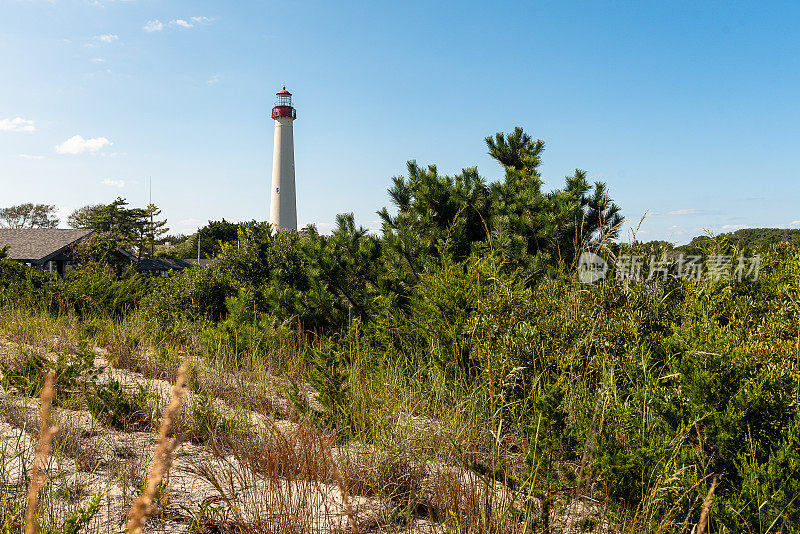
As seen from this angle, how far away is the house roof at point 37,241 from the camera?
88.8 ft

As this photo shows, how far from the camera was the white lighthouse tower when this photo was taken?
37.1m

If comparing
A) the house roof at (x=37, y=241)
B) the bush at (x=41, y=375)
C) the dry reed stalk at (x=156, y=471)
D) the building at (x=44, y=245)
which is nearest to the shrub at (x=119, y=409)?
the bush at (x=41, y=375)

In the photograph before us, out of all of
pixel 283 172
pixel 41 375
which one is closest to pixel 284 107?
pixel 283 172

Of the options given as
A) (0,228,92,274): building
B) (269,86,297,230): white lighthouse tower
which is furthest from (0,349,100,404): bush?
(269,86,297,230): white lighthouse tower

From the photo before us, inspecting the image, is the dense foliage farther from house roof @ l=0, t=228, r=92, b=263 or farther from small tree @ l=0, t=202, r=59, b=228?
small tree @ l=0, t=202, r=59, b=228

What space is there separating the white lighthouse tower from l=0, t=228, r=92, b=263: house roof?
12214mm

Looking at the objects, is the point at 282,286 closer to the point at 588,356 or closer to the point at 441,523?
the point at 588,356

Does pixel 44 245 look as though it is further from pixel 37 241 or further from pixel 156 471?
pixel 156 471

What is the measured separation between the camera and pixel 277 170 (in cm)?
3725

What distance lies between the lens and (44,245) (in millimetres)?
28750

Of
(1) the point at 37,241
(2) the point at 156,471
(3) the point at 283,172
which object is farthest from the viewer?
(3) the point at 283,172

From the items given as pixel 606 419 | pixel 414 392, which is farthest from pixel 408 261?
pixel 606 419

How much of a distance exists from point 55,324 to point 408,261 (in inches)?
174

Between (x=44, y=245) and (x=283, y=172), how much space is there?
15.6 metres
